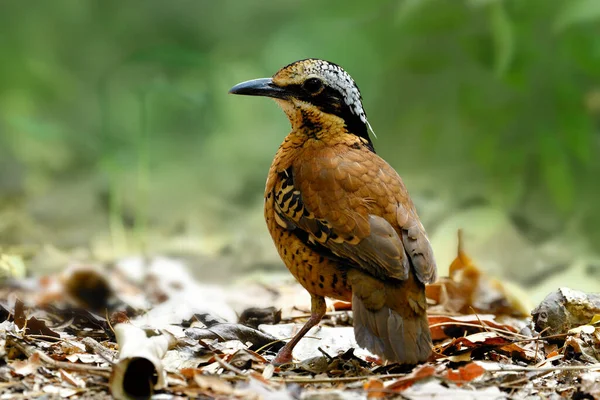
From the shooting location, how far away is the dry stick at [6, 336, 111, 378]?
3.36 m

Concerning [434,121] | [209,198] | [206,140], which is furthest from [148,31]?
[434,121]

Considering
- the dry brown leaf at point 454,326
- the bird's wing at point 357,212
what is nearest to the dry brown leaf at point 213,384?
the bird's wing at point 357,212

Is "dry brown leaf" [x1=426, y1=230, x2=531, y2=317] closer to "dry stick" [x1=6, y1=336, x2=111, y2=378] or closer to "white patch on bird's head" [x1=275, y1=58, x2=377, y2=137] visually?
"white patch on bird's head" [x1=275, y1=58, x2=377, y2=137]

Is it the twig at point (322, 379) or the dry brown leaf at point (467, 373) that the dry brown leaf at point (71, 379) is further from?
the dry brown leaf at point (467, 373)

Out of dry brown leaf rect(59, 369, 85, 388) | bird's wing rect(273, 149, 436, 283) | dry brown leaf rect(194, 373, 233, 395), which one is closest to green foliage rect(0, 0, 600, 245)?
bird's wing rect(273, 149, 436, 283)

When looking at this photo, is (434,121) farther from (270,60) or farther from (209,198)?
(209,198)

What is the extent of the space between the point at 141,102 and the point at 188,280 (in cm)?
181

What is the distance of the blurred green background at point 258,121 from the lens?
8.41 meters

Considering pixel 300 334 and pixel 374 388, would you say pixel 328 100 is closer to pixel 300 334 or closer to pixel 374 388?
pixel 300 334

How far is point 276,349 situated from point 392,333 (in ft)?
2.96

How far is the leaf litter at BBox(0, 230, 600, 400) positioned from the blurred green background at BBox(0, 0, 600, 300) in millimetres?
2091

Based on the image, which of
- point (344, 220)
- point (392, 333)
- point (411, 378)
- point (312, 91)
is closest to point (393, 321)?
point (392, 333)

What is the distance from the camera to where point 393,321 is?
12.5 feet

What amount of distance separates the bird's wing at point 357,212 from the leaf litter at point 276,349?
0.50 meters
